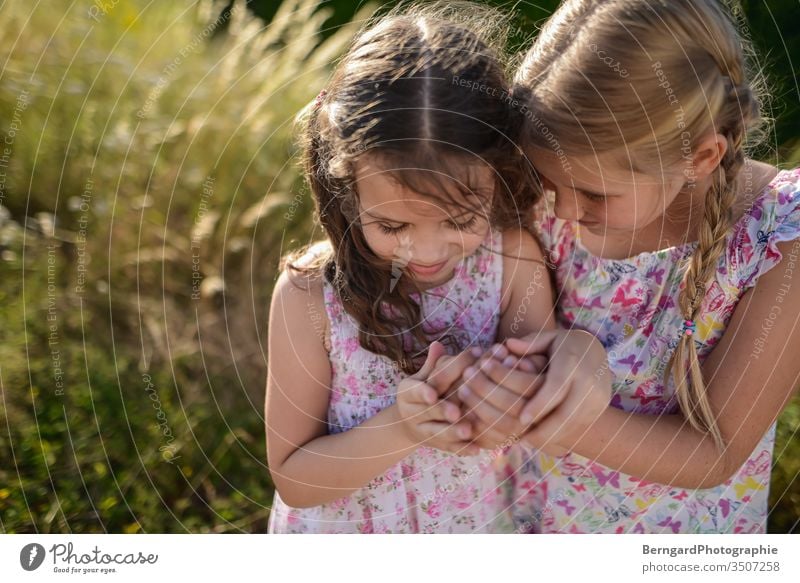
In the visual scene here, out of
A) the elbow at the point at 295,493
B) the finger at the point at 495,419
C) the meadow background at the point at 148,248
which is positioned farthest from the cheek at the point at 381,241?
the meadow background at the point at 148,248

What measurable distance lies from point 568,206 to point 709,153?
27 centimetres

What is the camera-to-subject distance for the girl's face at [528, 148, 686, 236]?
149 cm

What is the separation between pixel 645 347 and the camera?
5.66ft

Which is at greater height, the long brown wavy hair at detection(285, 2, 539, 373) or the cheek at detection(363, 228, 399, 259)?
the long brown wavy hair at detection(285, 2, 539, 373)

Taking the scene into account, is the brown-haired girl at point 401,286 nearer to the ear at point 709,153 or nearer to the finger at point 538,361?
the finger at point 538,361

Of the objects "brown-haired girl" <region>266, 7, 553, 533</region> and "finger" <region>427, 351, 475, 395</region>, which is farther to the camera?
"finger" <region>427, 351, 475, 395</region>

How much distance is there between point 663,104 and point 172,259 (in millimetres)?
2067

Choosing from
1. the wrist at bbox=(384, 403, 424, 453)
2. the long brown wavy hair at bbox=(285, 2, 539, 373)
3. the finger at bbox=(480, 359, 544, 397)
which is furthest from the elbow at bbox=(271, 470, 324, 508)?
the finger at bbox=(480, 359, 544, 397)

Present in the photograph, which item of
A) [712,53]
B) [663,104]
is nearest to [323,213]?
[663,104]

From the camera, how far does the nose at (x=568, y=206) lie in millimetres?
1558

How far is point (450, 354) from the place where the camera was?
175 centimetres

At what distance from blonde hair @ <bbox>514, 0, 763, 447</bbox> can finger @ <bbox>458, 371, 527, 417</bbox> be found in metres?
0.45

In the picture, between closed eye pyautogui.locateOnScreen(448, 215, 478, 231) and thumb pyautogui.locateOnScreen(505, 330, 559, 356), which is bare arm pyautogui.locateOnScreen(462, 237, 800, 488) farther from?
closed eye pyautogui.locateOnScreen(448, 215, 478, 231)
